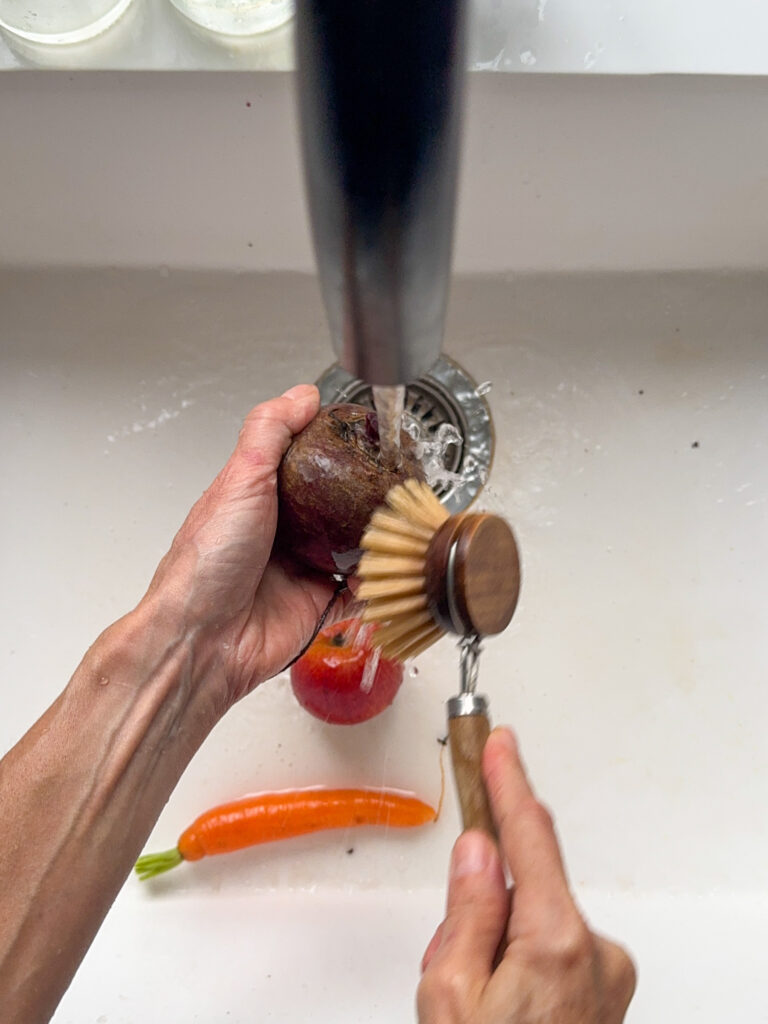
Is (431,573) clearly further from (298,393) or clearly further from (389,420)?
(298,393)

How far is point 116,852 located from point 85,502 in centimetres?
40

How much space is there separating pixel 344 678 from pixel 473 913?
0.30 m

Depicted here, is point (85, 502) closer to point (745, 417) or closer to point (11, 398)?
point (11, 398)

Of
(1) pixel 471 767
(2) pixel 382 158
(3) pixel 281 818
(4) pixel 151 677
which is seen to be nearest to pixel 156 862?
(3) pixel 281 818

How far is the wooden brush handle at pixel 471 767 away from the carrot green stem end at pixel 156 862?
13.6 inches

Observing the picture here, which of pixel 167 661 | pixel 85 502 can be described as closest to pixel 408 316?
pixel 167 661

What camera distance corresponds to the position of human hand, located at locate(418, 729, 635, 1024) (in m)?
0.43

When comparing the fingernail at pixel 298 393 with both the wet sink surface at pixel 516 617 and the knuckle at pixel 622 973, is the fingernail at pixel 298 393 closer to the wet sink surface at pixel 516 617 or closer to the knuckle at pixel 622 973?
the wet sink surface at pixel 516 617

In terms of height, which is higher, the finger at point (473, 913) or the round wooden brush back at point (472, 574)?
the round wooden brush back at point (472, 574)

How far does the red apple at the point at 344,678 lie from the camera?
735 mm

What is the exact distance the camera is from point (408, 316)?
0.32 m

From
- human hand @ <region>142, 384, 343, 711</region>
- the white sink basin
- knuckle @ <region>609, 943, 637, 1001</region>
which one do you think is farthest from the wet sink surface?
knuckle @ <region>609, 943, 637, 1001</region>

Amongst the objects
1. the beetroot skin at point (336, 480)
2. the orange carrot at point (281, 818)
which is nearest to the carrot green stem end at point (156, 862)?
the orange carrot at point (281, 818)

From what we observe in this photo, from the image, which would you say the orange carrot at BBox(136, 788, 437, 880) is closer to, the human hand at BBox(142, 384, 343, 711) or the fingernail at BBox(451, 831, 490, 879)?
the human hand at BBox(142, 384, 343, 711)
